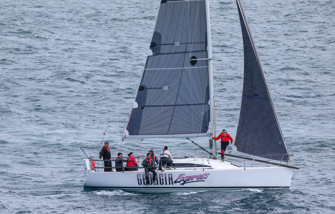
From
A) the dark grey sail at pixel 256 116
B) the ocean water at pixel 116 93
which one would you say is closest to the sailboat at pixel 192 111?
the dark grey sail at pixel 256 116

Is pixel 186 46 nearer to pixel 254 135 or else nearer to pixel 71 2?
pixel 254 135


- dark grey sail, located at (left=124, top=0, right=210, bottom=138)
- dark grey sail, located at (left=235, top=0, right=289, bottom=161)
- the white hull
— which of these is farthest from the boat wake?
dark grey sail, located at (left=235, top=0, right=289, bottom=161)

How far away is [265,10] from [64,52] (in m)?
37.1

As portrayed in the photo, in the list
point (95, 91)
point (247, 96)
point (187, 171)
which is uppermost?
point (247, 96)

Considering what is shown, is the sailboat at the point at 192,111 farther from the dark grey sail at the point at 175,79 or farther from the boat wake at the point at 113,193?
the boat wake at the point at 113,193

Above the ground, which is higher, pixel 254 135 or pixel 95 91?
pixel 254 135

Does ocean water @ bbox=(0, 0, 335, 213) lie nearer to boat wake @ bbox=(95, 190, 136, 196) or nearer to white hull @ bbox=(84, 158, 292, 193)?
boat wake @ bbox=(95, 190, 136, 196)

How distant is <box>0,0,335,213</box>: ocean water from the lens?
1160 inches

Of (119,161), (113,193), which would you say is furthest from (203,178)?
(113,193)

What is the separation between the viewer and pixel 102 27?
8406cm

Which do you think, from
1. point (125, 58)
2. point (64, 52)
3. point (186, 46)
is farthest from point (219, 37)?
point (186, 46)

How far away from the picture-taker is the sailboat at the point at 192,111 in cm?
2984

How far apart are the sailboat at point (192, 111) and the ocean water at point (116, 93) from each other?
29.1 inches

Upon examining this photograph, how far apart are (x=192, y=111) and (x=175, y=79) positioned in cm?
189
